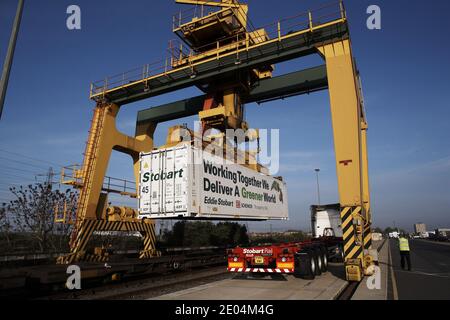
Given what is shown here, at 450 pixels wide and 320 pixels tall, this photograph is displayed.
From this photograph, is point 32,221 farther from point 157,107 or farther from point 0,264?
point 157,107

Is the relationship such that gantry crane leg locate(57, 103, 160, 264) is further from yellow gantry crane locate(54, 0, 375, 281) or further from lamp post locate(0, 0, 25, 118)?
lamp post locate(0, 0, 25, 118)

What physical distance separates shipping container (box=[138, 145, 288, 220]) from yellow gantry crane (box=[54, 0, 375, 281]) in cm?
170

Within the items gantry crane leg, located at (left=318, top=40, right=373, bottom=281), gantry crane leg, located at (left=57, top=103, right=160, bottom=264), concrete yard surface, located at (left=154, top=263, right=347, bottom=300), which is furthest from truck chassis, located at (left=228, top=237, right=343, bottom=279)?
gantry crane leg, located at (left=57, top=103, right=160, bottom=264)

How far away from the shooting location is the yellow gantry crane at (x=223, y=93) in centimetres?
1234

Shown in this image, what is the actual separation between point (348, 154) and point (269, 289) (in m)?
5.78

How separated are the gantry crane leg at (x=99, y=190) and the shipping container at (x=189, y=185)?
15.9 ft

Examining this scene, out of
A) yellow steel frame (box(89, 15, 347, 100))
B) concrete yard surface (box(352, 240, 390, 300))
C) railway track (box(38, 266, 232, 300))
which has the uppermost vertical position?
yellow steel frame (box(89, 15, 347, 100))

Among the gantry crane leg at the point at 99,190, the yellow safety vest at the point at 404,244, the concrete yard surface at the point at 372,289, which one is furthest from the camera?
the gantry crane leg at the point at 99,190

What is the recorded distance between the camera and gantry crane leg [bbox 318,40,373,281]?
1075 cm

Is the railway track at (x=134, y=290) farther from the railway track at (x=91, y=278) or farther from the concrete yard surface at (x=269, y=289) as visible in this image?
the concrete yard surface at (x=269, y=289)

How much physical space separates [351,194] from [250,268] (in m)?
4.51

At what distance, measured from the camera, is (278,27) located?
13.8 metres

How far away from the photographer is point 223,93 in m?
16.9

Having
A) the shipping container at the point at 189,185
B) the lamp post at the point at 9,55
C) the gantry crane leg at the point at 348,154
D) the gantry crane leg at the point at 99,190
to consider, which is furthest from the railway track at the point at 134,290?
the lamp post at the point at 9,55
